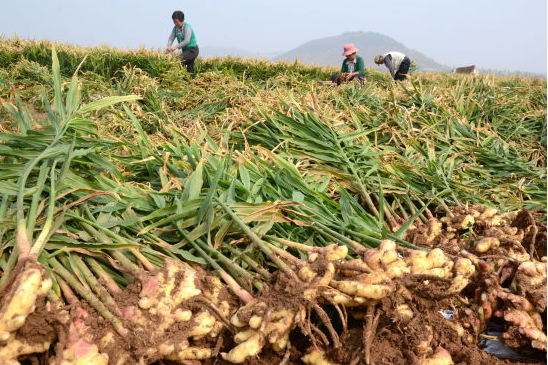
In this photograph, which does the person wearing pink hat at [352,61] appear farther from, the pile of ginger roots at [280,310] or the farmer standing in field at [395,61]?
the pile of ginger roots at [280,310]

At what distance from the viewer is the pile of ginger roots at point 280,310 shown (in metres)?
1.18

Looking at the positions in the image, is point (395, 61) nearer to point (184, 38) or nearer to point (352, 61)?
point (352, 61)

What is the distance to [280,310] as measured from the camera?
1.28m

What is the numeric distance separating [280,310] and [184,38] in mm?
9025

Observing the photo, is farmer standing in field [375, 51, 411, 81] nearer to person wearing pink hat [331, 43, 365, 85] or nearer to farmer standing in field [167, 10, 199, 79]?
person wearing pink hat [331, 43, 365, 85]

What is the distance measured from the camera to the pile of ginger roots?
3.88 ft

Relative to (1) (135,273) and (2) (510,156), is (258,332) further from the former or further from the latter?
(2) (510,156)

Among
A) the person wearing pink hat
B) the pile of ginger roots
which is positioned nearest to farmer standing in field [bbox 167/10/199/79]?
the person wearing pink hat

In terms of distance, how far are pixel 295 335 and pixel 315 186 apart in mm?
886

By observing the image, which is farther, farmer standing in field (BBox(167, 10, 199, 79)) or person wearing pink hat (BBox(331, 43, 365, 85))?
person wearing pink hat (BBox(331, 43, 365, 85))

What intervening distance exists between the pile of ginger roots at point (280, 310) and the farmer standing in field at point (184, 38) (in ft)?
27.6

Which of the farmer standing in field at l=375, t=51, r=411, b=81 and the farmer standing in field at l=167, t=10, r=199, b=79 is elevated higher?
the farmer standing in field at l=167, t=10, r=199, b=79

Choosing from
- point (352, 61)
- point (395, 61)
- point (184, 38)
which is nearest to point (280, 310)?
point (184, 38)

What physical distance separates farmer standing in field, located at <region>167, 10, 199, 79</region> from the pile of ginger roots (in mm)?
8399
